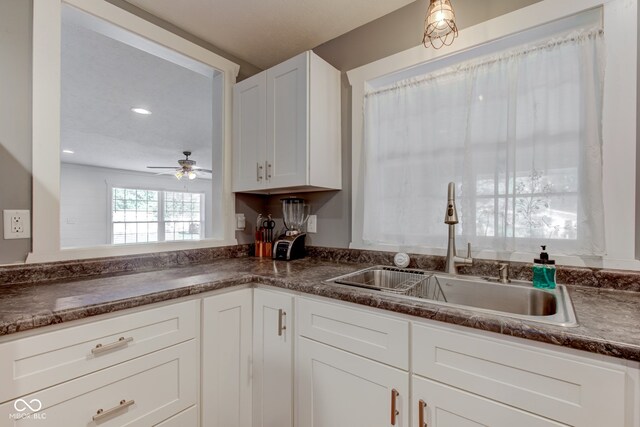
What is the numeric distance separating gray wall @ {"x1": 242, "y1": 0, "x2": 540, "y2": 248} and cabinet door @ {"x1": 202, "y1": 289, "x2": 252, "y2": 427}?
2.44 ft

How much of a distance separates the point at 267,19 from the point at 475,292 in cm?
191

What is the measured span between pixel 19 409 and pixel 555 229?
1.97 metres

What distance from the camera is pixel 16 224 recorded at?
49.6 inches

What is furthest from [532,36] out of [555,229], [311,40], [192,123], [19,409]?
[192,123]

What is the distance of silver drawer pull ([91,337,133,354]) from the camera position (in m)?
0.99

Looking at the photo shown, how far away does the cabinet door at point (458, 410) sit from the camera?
81 cm

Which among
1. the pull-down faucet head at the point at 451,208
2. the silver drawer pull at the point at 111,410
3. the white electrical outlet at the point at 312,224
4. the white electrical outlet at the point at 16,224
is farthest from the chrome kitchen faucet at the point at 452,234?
the white electrical outlet at the point at 16,224

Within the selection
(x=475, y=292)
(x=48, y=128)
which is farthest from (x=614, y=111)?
(x=48, y=128)

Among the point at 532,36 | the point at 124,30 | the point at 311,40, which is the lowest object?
the point at 532,36

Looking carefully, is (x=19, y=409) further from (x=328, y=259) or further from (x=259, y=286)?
(x=328, y=259)

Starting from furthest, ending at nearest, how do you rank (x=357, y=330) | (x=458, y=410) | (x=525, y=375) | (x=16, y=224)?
(x=16, y=224), (x=357, y=330), (x=458, y=410), (x=525, y=375)

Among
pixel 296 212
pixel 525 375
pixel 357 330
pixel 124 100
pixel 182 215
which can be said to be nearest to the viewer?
pixel 525 375

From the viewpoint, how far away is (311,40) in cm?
202

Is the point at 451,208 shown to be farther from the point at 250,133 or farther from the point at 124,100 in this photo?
the point at 124,100
